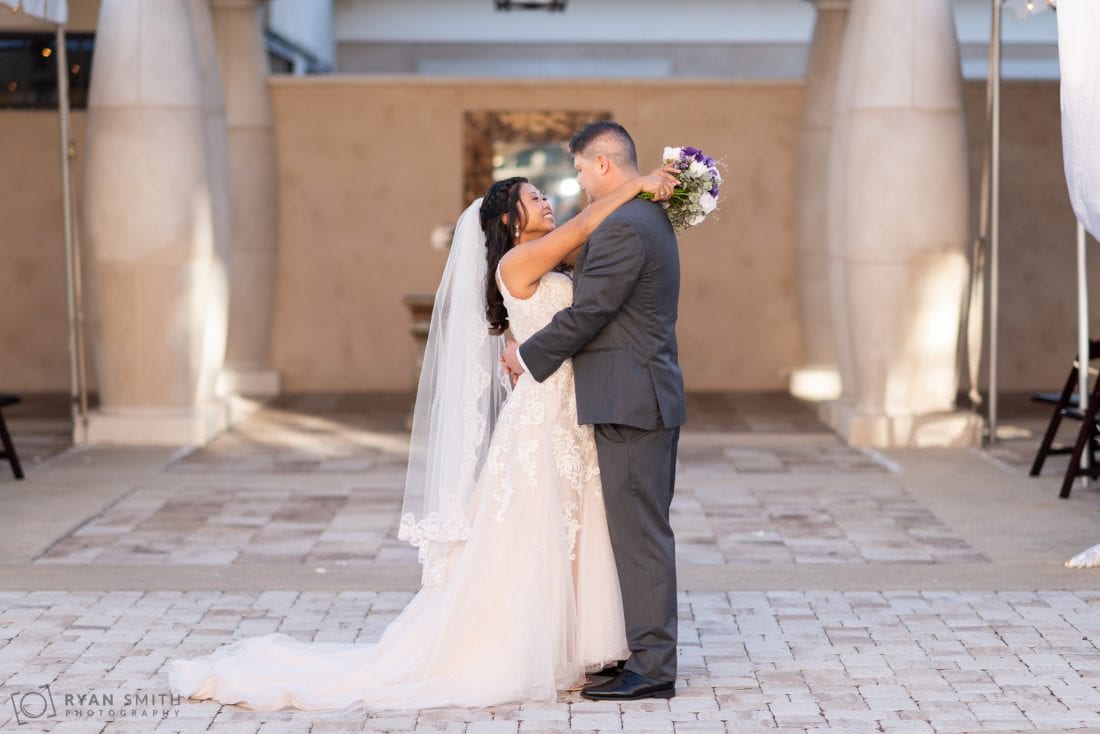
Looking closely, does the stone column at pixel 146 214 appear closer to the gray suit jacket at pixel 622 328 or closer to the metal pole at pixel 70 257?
the metal pole at pixel 70 257

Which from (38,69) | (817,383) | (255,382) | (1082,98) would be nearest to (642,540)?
(1082,98)

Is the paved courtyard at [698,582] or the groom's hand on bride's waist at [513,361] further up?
the groom's hand on bride's waist at [513,361]

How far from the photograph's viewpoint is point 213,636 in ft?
19.0

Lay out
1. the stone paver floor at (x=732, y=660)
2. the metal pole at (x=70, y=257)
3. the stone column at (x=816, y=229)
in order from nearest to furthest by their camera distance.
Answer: the stone paver floor at (x=732, y=660) → the metal pole at (x=70, y=257) → the stone column at (x=816, y=229)

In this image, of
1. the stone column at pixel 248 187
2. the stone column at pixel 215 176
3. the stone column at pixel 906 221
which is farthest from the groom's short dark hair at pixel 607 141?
the stone column at pixel 248 187

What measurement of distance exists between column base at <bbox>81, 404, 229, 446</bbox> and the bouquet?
5.93 meters

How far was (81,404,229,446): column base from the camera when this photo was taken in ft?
33.6

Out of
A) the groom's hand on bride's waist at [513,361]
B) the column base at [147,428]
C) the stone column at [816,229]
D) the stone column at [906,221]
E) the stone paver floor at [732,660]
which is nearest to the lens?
the stone paver floor at [732,660]

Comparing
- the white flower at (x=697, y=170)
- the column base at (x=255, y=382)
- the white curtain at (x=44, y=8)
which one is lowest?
the column base at (x=255, y=382)

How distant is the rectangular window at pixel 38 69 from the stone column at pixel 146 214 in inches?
103

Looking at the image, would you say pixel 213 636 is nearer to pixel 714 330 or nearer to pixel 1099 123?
pixel 1099 123

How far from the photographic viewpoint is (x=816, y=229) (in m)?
12.7

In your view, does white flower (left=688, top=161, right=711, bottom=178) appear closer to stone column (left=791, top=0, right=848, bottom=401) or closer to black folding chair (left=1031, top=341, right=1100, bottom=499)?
black folding chair (left=1031, top=341, right=1100, bottom=499)

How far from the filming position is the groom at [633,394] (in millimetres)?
4941
